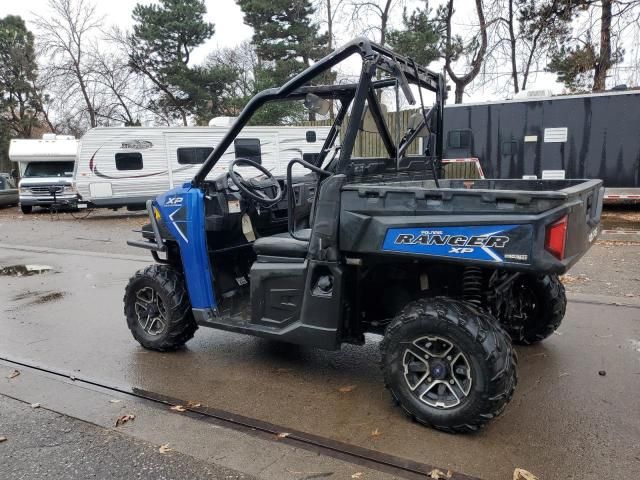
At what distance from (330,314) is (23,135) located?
39441 millimetres

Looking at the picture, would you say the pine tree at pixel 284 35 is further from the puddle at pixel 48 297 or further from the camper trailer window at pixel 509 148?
the puddle at pixel 48 297

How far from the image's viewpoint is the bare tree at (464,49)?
801 inches

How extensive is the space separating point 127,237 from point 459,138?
8.49 metres

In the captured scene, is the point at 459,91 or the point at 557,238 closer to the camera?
the point at 557,238

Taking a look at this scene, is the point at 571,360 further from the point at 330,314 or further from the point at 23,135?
the point at 23,135

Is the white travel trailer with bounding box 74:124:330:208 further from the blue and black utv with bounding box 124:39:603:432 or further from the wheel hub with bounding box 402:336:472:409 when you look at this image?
the wheel hub with bounding box 402:336:472:409

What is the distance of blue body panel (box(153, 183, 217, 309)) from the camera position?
4090mm

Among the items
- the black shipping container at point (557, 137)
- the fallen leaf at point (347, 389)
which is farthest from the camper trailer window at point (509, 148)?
the fallen leaf at point (347, 389)

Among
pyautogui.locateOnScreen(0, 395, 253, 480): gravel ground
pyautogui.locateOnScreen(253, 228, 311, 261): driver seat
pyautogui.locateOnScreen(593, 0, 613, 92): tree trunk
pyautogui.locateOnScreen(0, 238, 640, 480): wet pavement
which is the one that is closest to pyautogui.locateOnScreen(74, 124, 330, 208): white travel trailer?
pyautogui.locateOnScreen(593, 0, 613, 92): tree trunk

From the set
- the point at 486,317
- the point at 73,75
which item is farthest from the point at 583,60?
the point at 73,75

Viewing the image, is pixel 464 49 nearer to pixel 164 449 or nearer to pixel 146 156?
pixel 146 156

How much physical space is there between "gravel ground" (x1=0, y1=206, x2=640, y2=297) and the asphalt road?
3.95 ft

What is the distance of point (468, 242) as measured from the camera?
2.85 meters

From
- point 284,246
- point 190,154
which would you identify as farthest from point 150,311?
point 190,154
